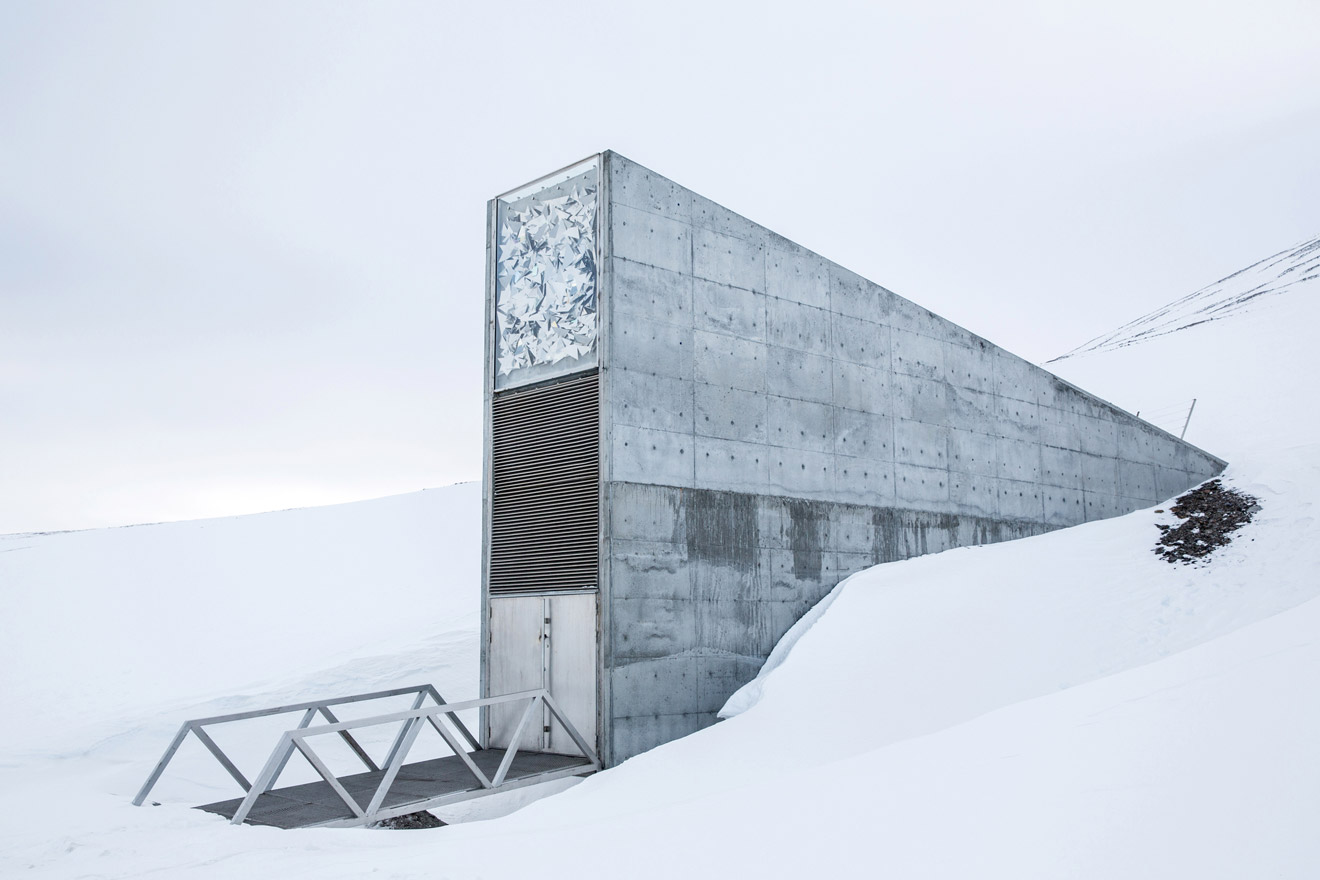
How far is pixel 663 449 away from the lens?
1026cm

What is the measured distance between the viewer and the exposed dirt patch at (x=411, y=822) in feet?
28.9

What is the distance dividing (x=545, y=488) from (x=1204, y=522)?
794 centimetres

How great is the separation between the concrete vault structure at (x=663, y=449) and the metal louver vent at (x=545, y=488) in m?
0.02

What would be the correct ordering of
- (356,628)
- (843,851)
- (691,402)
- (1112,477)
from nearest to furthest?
(843,851) → (691,402) → (1112,477) → (356,628)

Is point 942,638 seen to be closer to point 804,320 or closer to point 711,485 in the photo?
point 711,485

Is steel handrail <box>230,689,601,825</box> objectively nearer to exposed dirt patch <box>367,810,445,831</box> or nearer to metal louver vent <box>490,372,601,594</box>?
exposed dirt patch <box>367,810,445,831</box>

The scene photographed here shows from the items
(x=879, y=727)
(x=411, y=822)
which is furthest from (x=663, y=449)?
(x=411, y=822)

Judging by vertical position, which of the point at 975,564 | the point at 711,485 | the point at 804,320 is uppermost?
the point at 804,320

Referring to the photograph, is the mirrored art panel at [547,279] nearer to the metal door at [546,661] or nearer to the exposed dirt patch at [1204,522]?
the metal door at [546,661]

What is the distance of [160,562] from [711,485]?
81.9 feet

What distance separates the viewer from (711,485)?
10.6 m

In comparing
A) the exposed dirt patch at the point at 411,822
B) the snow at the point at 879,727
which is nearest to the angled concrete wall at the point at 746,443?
the snow at the point at 879,727

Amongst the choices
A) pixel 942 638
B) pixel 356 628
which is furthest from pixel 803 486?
A: pixel 356 628

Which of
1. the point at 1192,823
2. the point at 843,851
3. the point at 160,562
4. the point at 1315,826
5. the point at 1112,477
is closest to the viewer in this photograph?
the point at 1315,826
